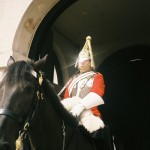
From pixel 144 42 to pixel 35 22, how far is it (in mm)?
3045

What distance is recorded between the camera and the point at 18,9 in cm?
463

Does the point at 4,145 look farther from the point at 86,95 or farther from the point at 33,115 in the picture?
the point at 86,95

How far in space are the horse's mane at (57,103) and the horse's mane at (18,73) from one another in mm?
198

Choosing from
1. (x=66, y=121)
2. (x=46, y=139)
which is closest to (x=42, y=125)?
(x=46, y=139)

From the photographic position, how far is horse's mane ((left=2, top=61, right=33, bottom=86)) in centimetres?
235

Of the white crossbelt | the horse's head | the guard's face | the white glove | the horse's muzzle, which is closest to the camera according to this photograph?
the horse's muzzle

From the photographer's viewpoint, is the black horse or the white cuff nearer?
the black horse

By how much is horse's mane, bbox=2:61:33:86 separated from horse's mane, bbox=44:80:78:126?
0.65 ft

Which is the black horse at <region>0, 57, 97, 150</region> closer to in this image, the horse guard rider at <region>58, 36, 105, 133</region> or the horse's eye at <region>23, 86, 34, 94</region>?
the horse's eye at <region>23, 86, 34, 94</region>

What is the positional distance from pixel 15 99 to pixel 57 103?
45 centimetres

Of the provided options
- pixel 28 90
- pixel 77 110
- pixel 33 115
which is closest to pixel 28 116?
pixel 33 115

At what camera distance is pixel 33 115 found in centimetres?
240

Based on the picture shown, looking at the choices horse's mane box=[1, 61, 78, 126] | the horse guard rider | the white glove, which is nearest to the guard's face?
the horse guard rider

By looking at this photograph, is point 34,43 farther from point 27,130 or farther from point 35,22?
point 27,130
